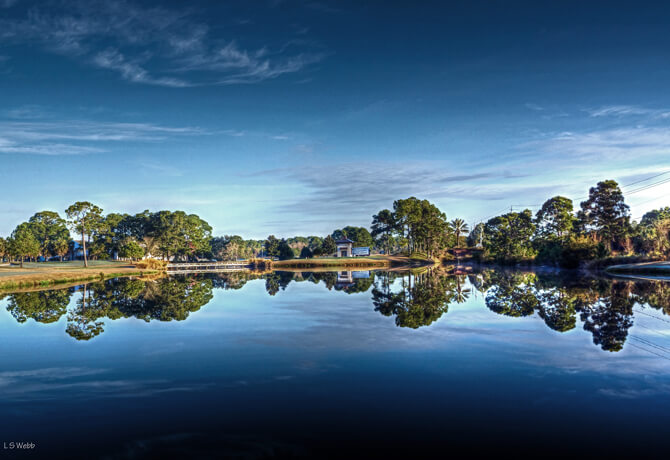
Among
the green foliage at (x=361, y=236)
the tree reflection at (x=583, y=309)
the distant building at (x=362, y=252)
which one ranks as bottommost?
the tree reflection at (x=583, y=309)

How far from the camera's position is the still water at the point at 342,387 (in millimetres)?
5547

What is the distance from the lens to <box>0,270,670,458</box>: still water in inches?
218

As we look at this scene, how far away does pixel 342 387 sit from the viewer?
304 inches

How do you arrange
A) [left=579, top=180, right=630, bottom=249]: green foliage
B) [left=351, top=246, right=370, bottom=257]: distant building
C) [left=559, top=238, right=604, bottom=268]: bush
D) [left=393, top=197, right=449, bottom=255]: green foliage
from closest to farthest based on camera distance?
[left=559, top=238, right=604, bottom=268]: bush < [left=579, top=180, right=630, bottom=249]: green foliage < [left=393, top=197, right=449, bottom=255]: green foliage < [left=351, top=246, right=370, bottom=257]: distant building

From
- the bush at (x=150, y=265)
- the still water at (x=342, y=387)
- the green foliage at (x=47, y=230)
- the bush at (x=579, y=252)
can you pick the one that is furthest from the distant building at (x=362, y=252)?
the still water at (x=342, y=387)

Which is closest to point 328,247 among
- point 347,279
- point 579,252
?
point 347,279

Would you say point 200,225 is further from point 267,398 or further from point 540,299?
point 267,398

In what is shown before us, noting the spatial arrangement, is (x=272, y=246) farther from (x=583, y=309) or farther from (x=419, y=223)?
(x=583, y=309)

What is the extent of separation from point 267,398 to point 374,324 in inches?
305

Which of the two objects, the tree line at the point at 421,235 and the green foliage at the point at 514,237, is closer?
the tree line at the point at 421,235

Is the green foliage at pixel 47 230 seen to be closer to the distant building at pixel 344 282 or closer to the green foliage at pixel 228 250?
the green foliage at pixel 228 250

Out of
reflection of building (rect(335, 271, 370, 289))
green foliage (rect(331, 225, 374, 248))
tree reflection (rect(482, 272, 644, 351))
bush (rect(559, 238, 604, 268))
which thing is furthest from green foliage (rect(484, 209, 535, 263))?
green foliage (rect(331, 225, 374, 248))

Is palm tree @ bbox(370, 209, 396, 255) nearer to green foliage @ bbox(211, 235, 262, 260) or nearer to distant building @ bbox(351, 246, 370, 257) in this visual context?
distant building @ bbox(351, 246, 370, 257)

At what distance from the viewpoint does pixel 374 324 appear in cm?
1449
